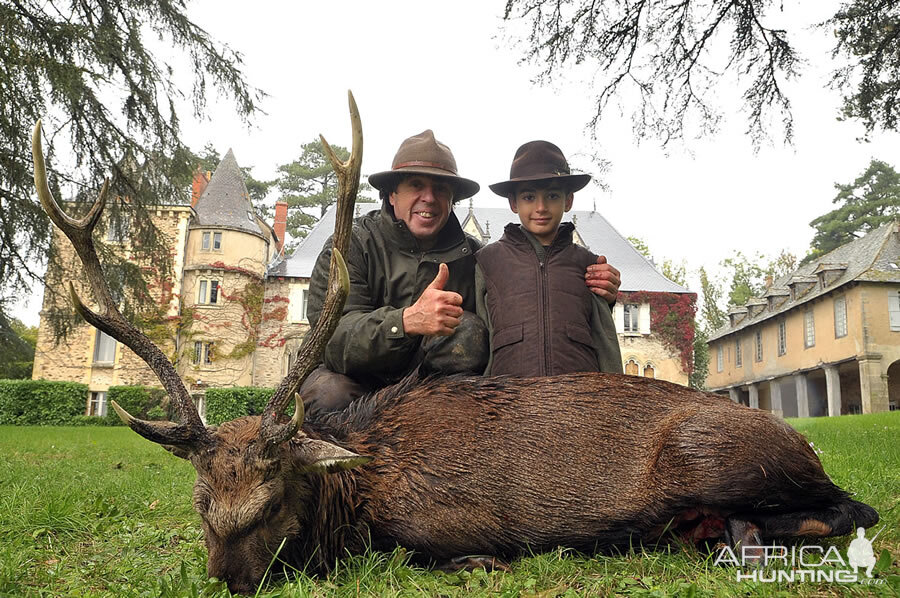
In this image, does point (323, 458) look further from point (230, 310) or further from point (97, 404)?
point (97, 404)

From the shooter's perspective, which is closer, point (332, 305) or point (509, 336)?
point (332, 305)

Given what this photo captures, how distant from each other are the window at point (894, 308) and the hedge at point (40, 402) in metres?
35.0

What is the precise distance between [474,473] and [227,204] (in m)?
32.0

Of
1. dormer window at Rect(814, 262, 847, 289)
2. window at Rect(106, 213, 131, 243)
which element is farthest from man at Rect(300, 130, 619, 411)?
dormer window at Rect(814, 262, 847, 289)

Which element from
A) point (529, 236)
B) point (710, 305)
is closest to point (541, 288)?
point (529, 236)

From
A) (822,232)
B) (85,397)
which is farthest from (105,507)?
(822,232)

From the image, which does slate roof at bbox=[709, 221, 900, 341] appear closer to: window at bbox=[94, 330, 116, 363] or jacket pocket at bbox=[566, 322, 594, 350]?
jacket pocket at bbox=[566, 322, 594, 350]

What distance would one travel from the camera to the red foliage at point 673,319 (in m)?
32.1

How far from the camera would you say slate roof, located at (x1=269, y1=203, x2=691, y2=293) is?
105 ft

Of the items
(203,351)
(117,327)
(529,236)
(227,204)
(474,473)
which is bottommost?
(474,473)

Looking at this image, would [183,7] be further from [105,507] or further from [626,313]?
[626,313]

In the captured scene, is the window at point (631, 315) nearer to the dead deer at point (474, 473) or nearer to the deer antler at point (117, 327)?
the dead deer at point (474, 473)

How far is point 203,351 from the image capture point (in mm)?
30266

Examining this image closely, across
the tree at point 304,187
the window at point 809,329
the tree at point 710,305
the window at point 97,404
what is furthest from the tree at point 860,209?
the window at point 97,404
